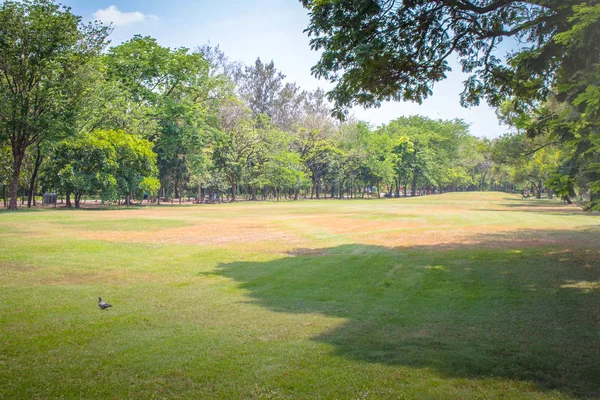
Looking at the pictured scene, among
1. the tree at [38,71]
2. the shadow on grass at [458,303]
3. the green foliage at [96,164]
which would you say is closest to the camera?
the shadow on grass at [458,303]

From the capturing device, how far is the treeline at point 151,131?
34.0 metres

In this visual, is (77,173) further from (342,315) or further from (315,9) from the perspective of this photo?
(342,315)

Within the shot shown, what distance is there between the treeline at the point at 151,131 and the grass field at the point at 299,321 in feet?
13.0

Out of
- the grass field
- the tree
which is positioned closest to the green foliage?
the tree

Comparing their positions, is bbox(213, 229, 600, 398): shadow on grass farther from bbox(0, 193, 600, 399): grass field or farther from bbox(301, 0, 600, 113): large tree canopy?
bbox(301, 0, 600, 113): large tree canopy

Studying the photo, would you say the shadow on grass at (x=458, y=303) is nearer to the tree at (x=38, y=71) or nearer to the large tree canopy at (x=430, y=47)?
the large tree canopy at (x=430, y=47)

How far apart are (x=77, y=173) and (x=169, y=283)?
33.6 m

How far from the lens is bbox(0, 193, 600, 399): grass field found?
5332 millimetres

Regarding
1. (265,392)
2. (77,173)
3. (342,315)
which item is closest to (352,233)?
(342,315)

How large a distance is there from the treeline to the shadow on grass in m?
3.05

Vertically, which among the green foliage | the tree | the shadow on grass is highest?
the tree

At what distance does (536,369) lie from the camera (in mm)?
5883

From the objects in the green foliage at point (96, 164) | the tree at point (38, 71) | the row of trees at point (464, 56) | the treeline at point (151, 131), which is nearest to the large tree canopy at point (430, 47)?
the row of trees at point (464, 56)

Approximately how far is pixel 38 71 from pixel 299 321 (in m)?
35.3
